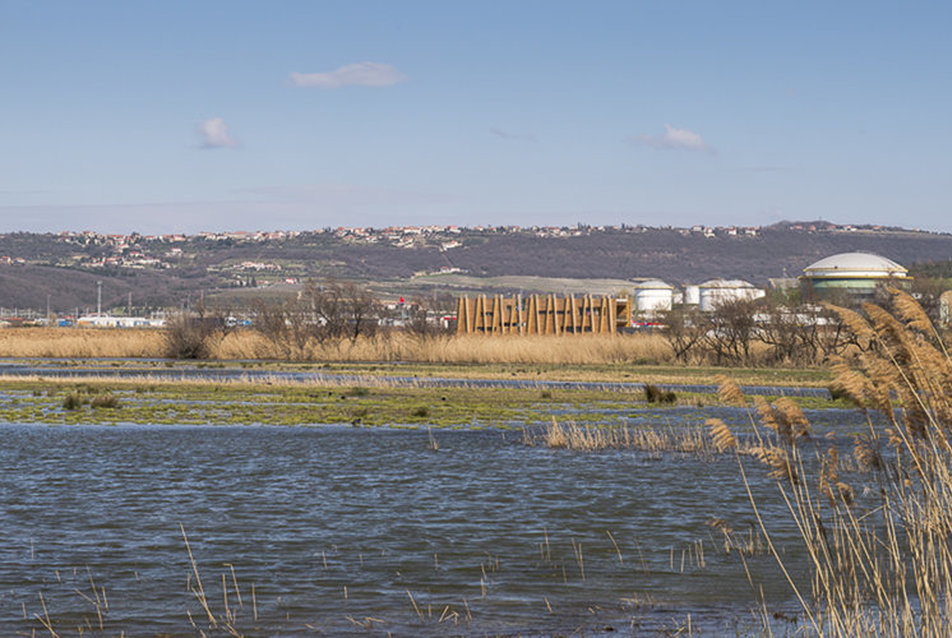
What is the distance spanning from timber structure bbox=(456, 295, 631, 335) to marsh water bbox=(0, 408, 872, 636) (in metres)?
74.8

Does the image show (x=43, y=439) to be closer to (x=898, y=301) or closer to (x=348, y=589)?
(x=348, y=589)

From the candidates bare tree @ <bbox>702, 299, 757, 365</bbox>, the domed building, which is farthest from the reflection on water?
the domed building

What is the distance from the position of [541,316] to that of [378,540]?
280 feet

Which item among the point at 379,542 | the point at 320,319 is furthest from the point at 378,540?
the point at 320,319

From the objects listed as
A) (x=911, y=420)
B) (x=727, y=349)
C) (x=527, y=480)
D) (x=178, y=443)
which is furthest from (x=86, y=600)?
(x=727, y=349)

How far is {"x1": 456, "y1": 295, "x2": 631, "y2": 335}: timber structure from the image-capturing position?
99.8 meters

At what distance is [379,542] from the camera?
1522 cm

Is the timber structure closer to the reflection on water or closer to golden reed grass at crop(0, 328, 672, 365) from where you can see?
golden reed grass at crop(0, 328, 672, 365)

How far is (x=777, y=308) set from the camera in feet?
226

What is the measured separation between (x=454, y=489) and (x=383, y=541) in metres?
4.63

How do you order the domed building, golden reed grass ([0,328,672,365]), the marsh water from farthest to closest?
A: the domed building → golden reed grass ([0,328,672,365]) → the marsh water

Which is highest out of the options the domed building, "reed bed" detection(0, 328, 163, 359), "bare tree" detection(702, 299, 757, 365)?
the domed building

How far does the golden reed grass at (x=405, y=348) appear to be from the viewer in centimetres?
7212

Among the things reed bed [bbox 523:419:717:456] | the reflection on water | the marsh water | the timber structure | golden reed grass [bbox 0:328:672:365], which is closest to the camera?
the marsh water
